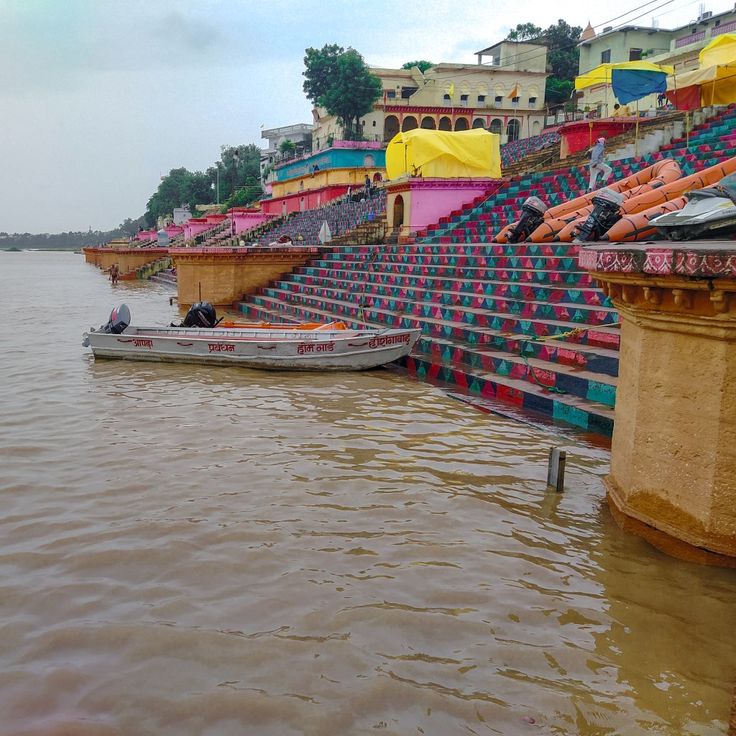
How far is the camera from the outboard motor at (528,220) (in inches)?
450

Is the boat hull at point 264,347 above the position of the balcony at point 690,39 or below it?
below

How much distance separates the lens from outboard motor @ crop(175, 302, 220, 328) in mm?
11117

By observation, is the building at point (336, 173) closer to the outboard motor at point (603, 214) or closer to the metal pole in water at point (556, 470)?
the outboard motor at point (603, 214)

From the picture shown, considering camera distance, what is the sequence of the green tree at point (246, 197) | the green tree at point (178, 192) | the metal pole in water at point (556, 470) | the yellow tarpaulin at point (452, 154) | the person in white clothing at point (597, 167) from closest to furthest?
the metal pole in water at point (556, 470) < the person in white clothing at point (597, 167) < the yellow tarpaulin at point (452, 154) < the green tree at point (246, 197) < the green tree at point (178, 192)

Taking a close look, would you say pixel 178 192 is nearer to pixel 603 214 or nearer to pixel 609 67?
pixel 609 67

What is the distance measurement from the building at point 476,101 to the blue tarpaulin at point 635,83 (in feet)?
114

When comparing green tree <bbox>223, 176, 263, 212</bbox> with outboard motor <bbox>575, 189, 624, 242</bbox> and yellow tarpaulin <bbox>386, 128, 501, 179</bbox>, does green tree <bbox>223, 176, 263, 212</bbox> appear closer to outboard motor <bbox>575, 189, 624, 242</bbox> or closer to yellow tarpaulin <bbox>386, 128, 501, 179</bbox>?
yellow tarpaulin <bbox>386, 128, 501, 179</bbox>

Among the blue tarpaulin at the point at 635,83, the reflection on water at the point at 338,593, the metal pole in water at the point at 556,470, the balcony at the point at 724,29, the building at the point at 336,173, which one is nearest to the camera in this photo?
the reflection on water at the point at 338,593

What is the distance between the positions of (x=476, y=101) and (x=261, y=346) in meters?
46.3

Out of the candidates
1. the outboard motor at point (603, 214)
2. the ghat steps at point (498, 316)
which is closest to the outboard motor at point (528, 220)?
the ghat steps at point (498, 316)

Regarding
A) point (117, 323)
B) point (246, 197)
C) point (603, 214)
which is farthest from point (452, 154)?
point (246, 197)

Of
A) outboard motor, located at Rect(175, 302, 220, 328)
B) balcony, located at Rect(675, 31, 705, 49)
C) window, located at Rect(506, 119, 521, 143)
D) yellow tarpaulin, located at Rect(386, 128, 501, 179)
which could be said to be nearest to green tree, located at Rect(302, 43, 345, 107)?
window, located at Rect(506, 119, 521, 143)

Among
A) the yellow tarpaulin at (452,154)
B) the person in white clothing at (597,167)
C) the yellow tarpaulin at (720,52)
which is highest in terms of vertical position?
the yellow tarpaulin at (720,52)

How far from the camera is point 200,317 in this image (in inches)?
438
